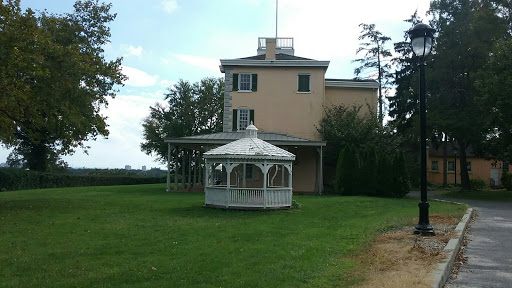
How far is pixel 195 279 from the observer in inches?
266

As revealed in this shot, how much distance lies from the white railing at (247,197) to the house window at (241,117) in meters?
13.9

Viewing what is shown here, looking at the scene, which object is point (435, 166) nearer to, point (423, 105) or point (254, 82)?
point (254, 82)

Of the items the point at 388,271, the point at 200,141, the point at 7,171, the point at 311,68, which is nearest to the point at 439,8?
the point at 311,68

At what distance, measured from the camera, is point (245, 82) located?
32.2 m

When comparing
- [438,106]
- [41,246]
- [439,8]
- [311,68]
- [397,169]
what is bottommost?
[41,246]

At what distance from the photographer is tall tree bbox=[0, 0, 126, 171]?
15.3 meters

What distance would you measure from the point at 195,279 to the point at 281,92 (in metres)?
26.0

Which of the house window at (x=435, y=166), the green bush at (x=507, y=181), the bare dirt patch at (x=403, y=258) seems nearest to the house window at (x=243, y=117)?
the bare dirt patch at (x=403, y=258)

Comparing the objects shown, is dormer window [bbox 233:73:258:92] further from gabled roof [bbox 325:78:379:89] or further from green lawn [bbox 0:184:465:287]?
green lawn [bbox 0:184:465:287]

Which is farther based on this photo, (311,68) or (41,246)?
(311,68)

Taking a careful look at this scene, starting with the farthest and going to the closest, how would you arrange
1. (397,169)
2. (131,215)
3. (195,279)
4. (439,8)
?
(439,8)
(397,169)
(131,215)
(195,279)

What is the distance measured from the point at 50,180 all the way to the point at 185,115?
1861 centimetres

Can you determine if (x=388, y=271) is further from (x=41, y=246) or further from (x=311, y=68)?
(x=311, y=68)

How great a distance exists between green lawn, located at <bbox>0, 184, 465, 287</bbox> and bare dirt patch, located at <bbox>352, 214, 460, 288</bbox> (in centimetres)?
35
